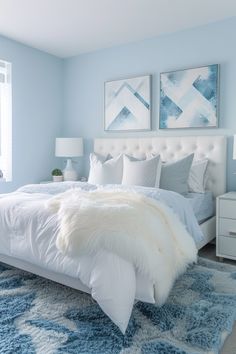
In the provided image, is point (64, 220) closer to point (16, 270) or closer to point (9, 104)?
point (16, 270)

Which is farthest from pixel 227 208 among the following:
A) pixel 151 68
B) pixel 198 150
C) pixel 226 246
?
pixel 151 68

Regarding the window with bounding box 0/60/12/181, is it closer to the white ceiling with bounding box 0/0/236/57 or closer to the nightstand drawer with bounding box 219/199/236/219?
the white ceiling with bounding box 0/0/236/57

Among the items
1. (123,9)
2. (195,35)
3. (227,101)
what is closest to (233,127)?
(227,101)

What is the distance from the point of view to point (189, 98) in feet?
11.6

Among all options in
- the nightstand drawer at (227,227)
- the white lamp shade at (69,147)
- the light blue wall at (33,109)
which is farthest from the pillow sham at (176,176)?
the light blue wall at (33,109)

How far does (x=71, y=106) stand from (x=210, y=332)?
3756 mm

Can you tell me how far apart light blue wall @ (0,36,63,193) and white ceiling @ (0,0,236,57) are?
0.78 feet

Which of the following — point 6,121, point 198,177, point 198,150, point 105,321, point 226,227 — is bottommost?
point 105,321

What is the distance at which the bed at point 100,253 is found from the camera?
1.65 meters

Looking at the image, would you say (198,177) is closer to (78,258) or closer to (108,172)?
(108,172)

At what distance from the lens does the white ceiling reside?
2.97 metres

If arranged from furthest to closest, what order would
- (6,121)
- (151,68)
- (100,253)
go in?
(6,121), (151,68), (100,253)

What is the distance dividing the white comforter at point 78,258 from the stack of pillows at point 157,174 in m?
0.41

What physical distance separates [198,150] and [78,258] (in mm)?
2167
